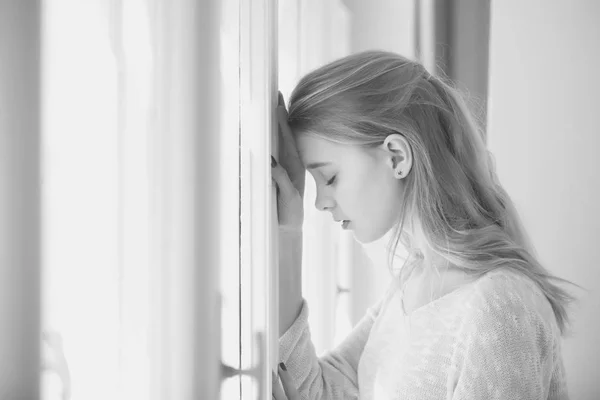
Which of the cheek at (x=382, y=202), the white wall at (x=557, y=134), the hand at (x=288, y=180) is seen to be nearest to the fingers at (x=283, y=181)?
the hand at (x=288, y=180)

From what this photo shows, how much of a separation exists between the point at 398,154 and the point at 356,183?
0.26 feet

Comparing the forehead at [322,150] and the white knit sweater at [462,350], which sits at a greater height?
the forehead at [322,150]

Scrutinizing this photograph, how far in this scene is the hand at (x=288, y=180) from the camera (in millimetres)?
902

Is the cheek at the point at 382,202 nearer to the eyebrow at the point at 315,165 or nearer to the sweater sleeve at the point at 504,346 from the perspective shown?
the eyebrow at the point at 315,165

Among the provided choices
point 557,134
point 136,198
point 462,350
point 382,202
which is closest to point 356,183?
point 382,202

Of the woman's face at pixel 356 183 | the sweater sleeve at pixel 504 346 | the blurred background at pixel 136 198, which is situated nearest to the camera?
the blurred background at pixel 136 198

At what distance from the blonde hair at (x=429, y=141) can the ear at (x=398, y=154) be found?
1 cm

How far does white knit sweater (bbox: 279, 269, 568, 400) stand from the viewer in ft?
2.75

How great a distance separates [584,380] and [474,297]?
4.53ft

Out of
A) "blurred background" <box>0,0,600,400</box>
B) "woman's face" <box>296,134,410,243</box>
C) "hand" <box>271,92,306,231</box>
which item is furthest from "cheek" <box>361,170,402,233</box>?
"blurred background" <box>0,0,600,400</box>

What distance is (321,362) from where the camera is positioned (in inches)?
44.2

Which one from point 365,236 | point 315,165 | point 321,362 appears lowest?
point 321,362

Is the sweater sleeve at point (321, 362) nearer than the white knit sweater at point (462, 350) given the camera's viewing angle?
No

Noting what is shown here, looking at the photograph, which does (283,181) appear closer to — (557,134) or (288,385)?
(288,385)
